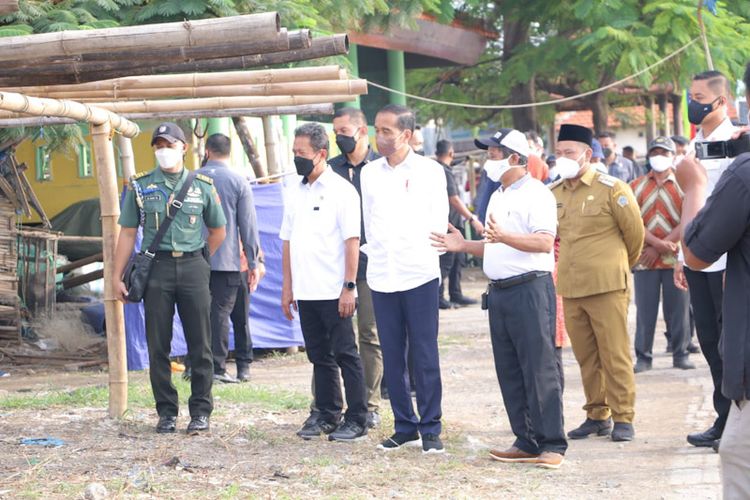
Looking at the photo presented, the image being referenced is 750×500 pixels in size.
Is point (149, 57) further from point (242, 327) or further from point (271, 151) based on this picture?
point (271, 151)

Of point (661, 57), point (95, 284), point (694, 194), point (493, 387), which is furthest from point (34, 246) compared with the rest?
point (661, 57)

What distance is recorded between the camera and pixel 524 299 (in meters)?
7.15

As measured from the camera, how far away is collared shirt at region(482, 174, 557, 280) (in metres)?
7.16

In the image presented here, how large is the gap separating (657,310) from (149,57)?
647cm

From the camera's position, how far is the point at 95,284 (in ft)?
50.0

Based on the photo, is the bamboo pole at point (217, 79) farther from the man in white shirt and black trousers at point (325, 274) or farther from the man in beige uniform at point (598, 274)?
the man in beige uniform at point (598, 274)

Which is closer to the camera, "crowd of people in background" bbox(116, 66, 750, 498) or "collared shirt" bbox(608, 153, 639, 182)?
"crowd of people in background" bbox(116, 66, 750, 498)

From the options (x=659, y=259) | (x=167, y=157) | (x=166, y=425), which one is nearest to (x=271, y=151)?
(x=659, y=259)

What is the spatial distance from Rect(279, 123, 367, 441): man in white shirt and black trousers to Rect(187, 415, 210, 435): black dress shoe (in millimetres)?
633

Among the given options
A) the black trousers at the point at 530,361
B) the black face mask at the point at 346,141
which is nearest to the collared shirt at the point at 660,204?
the black face mask at the point at 346,141

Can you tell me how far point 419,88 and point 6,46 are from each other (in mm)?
22452

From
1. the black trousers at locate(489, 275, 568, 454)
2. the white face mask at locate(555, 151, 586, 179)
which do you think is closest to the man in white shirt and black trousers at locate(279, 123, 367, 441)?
the black trousers at locate(489, 275, 568, 454)

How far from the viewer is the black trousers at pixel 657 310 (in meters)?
11.1

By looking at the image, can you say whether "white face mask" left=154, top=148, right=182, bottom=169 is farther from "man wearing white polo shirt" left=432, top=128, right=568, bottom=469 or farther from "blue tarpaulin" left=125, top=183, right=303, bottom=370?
"blue tarpaulin" left=125, top=183, right=303, bottom=370
